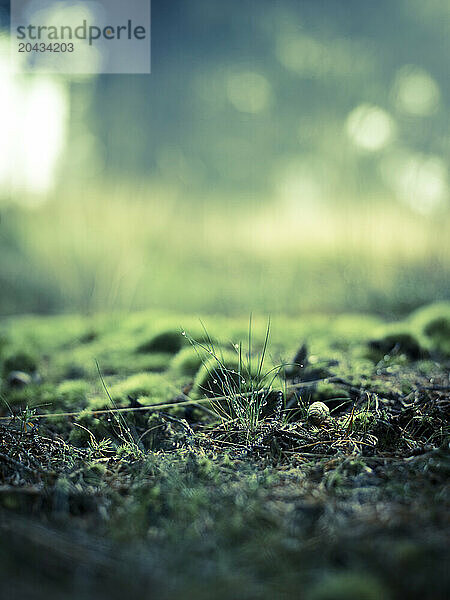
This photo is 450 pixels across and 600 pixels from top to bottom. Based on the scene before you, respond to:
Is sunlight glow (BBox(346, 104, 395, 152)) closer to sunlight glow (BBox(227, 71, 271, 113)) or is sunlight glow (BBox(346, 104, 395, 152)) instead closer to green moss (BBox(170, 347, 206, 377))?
sunlight glow (BBox(227, 71, 271, 113))

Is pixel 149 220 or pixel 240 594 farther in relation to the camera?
pixel 149 220

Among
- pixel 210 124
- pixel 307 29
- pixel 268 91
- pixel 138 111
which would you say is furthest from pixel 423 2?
pixel 138 111

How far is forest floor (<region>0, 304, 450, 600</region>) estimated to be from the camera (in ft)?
2.62

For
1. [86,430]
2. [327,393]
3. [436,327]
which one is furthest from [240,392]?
[436,327]

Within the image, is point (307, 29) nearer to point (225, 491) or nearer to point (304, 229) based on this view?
point (304, 229)

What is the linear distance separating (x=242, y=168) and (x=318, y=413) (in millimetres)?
4858

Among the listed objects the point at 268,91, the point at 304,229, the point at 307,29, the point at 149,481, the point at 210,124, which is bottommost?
the point at 149,481

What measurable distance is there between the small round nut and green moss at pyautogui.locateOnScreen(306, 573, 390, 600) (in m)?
0.65

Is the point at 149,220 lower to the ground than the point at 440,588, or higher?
higher

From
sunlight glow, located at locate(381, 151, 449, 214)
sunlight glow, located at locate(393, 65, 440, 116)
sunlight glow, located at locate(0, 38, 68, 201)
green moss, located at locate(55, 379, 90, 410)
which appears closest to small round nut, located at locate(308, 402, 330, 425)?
green moss, located at locate(55, 379, 90, 410)

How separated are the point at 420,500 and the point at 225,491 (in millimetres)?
406

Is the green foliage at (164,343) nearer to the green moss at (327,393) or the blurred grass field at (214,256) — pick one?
the green moss at (327,393)

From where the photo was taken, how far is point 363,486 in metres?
1.09

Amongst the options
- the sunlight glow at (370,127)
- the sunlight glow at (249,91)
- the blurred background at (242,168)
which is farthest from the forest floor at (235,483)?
the sunlight glow at (249,91)
